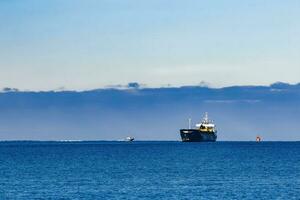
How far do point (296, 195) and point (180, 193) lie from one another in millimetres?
15250

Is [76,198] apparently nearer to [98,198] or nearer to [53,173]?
[98,198]

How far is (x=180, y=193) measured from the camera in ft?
346

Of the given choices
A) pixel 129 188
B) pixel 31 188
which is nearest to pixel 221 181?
pixel 129 188

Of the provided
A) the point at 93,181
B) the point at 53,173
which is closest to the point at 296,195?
the point at 93,181

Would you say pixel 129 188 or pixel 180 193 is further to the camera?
pixel 129 188

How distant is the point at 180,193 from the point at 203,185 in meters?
12.6

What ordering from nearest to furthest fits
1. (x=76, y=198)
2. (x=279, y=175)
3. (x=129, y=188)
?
(x=76, y=198), (x=129, y=188), (x=279, y=175)

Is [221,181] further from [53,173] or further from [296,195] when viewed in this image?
[53,173]

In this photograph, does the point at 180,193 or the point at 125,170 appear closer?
the point at 180,193

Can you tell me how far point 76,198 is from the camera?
98.5 metres

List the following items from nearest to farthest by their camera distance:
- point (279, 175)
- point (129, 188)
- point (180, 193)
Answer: point (180, 193)
point (129, 188)
point (279, 175)

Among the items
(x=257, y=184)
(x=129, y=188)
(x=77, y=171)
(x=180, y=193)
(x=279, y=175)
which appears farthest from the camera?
(x=77, y=171)

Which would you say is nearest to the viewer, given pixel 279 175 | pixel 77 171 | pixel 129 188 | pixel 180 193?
pixel 180 193

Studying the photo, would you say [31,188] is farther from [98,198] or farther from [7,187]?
[98,198]
